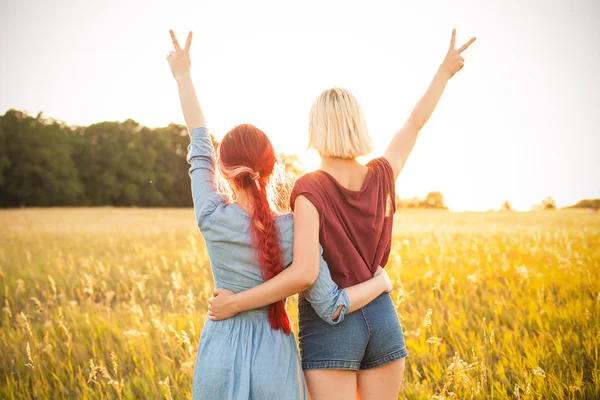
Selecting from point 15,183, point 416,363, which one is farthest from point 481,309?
point 15,183

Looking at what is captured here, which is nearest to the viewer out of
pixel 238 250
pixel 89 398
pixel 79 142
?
pixel 238 250

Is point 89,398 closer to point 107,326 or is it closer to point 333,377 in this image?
point 107,326

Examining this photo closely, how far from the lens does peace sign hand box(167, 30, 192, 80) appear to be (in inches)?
107

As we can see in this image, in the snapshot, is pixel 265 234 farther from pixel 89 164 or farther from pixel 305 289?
pixel 89 164

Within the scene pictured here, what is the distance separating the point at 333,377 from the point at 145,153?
2282 inches

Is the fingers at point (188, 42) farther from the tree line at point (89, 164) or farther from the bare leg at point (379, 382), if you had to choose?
the tree line at point (89, 164)

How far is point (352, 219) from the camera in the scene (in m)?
2.37

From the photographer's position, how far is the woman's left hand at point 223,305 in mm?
2211

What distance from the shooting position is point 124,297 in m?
7.09

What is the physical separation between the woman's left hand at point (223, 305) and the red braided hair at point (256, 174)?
0.19 meters

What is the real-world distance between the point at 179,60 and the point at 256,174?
101 cm

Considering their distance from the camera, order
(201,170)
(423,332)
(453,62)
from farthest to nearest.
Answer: (423,332), (453,62), (201,170)

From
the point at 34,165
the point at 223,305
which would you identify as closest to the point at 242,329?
the point at 223,305

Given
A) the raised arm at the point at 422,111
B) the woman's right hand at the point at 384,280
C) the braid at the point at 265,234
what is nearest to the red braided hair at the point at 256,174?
the braid at the point at 265,234
